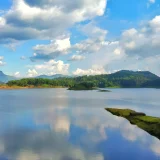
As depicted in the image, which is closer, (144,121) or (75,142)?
(75,142)

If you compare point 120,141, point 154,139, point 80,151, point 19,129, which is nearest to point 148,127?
point 154,139

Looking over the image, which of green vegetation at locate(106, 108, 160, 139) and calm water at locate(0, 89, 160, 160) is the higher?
green vegetation at locate(106, 108, 160, 139)

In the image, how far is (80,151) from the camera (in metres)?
43.3

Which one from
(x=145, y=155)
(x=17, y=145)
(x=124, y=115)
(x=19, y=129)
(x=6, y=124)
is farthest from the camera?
(x=124, y=115)

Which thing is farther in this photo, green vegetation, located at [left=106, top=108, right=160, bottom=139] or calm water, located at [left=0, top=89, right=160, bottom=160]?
green vegetation, located at [left=106, top=108, right=160, bottom=139]

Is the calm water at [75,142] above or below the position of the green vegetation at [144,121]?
below

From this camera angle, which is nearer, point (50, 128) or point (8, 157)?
point (8, 157)

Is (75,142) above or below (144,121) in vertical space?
below

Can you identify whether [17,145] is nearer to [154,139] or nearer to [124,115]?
[154,139]

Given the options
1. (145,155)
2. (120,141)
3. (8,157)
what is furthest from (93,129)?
(8,157)

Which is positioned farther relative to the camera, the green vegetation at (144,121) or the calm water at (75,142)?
the green vegetation at (144,121)

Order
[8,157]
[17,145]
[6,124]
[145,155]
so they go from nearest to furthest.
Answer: [8,157], [145,155], [17,145], [6,124]

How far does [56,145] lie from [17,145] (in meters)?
7.29

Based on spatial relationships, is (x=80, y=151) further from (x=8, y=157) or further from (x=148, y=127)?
(x=148, y=127)
